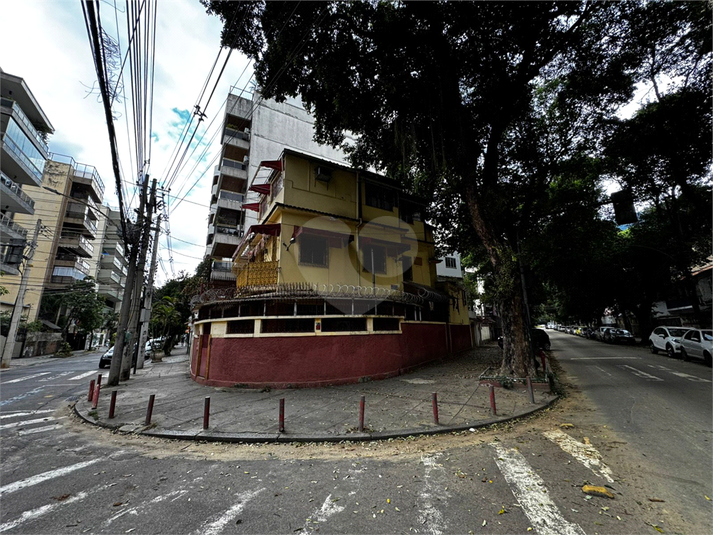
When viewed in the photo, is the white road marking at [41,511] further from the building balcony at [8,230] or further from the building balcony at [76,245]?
the building balcony at [76,245]

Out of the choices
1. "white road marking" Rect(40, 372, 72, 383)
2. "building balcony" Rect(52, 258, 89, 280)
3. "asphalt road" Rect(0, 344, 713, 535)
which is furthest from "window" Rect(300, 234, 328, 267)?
"building balcony" Rect(52, 258, 89, 280)

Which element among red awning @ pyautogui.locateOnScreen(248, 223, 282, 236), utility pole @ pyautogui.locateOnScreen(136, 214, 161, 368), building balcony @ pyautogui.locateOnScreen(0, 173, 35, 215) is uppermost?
building balcony @ pyautogui.locateOnScreen(0, 173, 35, 215)

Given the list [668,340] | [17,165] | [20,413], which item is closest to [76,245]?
[17,165]

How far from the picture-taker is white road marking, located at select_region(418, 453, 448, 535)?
3443 millimetres

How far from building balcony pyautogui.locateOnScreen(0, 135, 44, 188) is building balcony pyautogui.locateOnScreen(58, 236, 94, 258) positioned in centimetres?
1666

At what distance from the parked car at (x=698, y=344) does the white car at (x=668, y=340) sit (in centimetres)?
63

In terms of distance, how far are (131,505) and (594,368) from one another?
59.5 feet

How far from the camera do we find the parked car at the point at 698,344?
14404 millimetres

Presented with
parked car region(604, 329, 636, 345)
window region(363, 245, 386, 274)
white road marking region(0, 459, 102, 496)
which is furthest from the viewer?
parked car region(604, 329, 636, 345)

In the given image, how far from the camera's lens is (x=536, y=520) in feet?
11.5

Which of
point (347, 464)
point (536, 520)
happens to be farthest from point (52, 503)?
point (536, 520)

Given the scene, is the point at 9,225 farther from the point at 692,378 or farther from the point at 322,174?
the point at 692,378

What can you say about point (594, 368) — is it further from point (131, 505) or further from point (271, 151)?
point (271, 151)

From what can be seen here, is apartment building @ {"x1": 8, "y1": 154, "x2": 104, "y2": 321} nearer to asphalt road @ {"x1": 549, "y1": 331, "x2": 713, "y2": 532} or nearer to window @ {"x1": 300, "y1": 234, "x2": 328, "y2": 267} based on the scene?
window @ {"x1": 300, "y1": 234, "x2": 328, "y2": 267}
